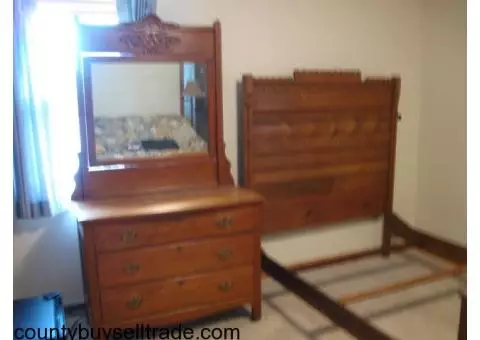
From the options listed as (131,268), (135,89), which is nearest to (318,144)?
(135,89)

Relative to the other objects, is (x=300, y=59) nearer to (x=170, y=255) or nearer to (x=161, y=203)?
(x=161, y=203)

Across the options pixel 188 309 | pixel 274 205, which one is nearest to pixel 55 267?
pixel 188 309

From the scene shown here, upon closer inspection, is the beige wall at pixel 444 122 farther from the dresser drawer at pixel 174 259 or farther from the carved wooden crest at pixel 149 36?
the carved wooden crest at pixel 149 36

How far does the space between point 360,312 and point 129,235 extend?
1.34 m

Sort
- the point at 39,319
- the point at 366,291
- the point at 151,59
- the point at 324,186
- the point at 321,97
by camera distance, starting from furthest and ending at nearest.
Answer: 1. the point at 324,186
2. the point at 321,97
3. the point at 366,291
4. the point at 151,59
5. the point at 39,319

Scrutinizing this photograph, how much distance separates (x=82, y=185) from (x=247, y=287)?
99cm

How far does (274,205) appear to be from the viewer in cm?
289

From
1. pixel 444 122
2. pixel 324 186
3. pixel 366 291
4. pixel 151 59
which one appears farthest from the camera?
pixel 444 122

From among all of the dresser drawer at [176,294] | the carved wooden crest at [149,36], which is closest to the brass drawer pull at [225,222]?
the dresser drawer at [176,294]

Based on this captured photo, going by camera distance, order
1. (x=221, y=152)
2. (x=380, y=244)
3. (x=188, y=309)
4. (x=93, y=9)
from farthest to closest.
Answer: (x=380, y=244), (x=221, y=152), (x=93, y=9), (x=188, y=309)

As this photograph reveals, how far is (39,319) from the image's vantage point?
1.94m

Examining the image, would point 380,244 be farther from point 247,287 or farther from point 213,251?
point 213,251

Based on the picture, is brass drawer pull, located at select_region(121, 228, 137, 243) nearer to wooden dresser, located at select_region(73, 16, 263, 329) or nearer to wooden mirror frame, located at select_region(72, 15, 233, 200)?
wooden dresser, located at select_region(73, 16, 263, 329)

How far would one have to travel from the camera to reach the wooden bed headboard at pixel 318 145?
279 centimetres
